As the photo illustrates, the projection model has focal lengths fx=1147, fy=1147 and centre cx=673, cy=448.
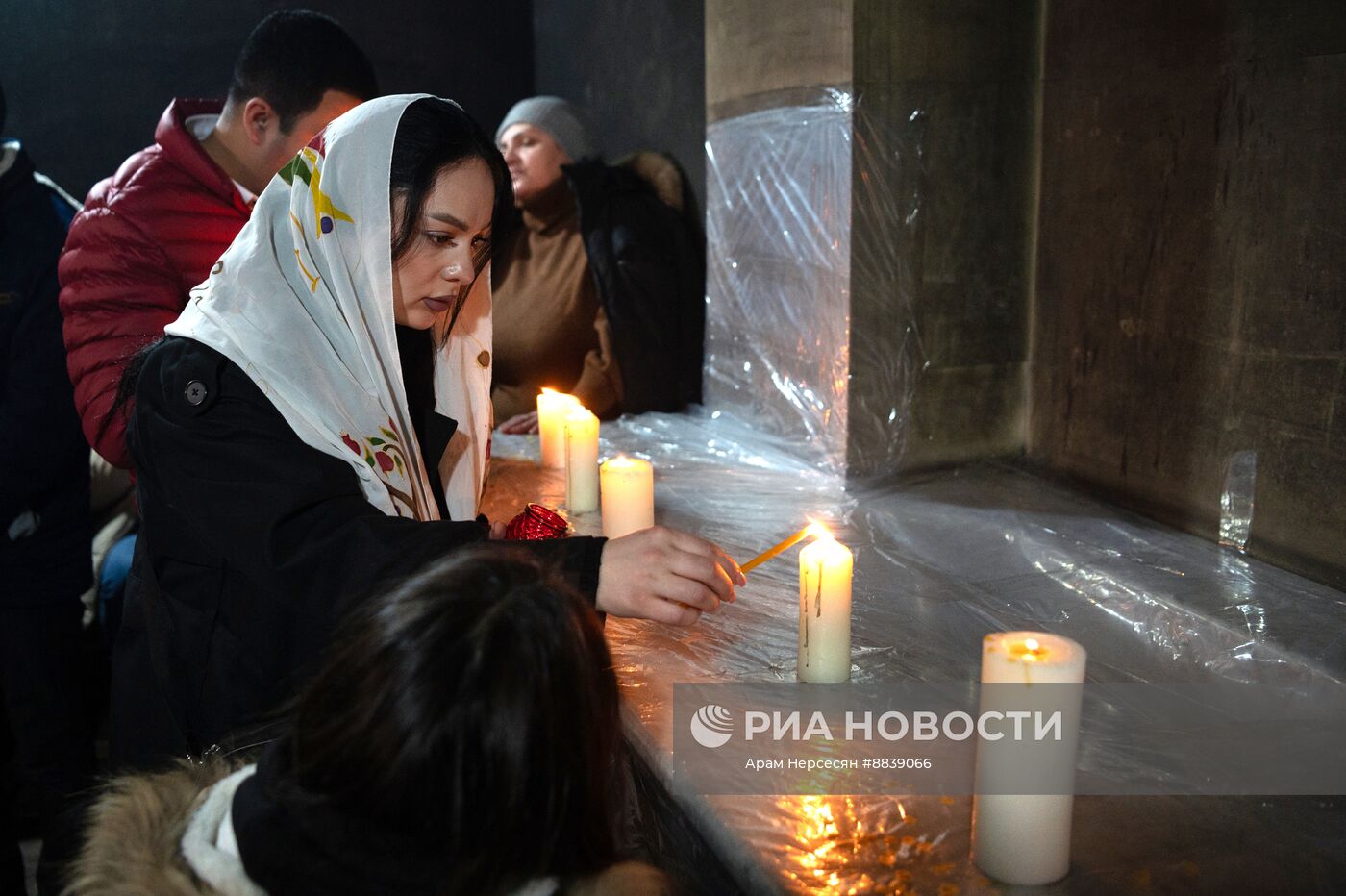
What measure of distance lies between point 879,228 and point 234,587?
1.62m

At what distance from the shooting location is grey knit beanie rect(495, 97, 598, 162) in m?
3.65

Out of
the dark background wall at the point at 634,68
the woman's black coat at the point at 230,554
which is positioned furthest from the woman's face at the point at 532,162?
the woman's black coat at the point at 230,554

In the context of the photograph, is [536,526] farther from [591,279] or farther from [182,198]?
[591,279]

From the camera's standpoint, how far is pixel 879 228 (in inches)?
100

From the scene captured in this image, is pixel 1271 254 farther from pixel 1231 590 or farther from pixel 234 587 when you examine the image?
pixel 234 587

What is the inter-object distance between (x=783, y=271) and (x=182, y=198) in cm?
138

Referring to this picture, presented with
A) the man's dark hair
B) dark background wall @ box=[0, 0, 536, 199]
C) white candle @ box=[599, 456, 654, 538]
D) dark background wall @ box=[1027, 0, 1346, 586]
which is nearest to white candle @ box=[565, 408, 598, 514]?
white candle @ box=[599, 456, 654, 538]

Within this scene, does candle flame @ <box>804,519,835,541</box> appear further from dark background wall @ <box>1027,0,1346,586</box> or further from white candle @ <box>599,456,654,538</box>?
dark background wall @ <box>1027,0,1346,586</box>

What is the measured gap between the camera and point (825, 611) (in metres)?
1.48

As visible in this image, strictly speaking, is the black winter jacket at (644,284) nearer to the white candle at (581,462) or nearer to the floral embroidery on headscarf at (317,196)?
the white candle at (581,462)

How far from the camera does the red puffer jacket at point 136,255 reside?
218 cm

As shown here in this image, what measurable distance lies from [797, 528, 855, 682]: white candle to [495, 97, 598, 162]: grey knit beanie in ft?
8.18

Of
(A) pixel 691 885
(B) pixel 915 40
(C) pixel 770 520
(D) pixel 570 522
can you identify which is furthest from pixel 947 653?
(B) pixel 915 40

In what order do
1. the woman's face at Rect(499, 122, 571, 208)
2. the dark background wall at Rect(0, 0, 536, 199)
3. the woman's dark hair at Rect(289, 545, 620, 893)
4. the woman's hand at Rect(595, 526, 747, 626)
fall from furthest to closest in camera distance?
the dark background wall at Rect(0, 0, 536, 199) → the woman's face at Rect(499, 122, 571, 208) → the woman's hand at Rect(595, 526, 747, 626) → the woman's dark hair at Rect(289, 545, 620, 893)
